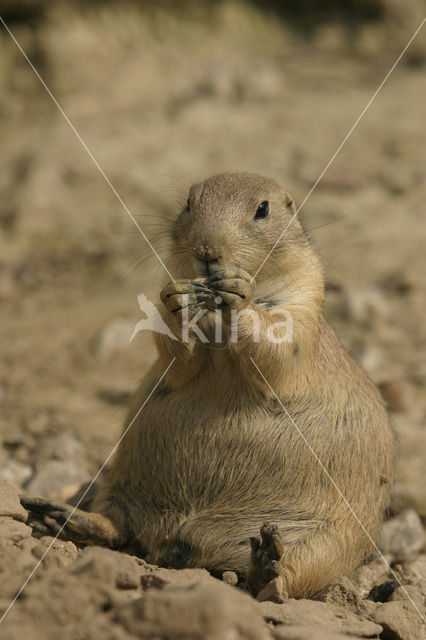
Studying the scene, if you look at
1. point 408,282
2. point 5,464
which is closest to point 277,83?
point 408,282

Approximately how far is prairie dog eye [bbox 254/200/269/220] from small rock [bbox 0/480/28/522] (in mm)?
1804

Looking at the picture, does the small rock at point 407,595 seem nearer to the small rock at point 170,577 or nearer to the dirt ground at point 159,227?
the dirt ground at point 159,227

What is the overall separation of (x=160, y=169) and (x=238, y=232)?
20.8 feet

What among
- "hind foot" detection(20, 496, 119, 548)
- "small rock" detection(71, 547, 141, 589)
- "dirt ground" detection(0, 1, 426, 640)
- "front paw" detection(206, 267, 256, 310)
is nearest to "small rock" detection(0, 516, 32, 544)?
"dirt ground" detection(0, 1, 426, 640)

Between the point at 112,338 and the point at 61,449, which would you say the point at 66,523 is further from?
the point at 112,338

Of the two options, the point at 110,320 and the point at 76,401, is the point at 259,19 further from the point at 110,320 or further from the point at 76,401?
the point at 76,401

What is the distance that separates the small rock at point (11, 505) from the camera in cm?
353

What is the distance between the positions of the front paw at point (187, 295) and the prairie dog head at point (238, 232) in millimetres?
202

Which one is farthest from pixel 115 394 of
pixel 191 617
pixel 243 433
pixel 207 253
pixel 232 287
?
pixel 191 617

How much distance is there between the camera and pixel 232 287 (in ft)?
11.4

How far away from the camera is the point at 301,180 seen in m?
9.73

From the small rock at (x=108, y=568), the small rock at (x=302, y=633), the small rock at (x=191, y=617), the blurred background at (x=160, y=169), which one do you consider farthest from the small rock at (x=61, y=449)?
the small rock at (x=191, y=617)

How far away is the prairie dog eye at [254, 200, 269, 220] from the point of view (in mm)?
4105

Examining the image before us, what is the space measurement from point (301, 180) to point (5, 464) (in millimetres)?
5673
